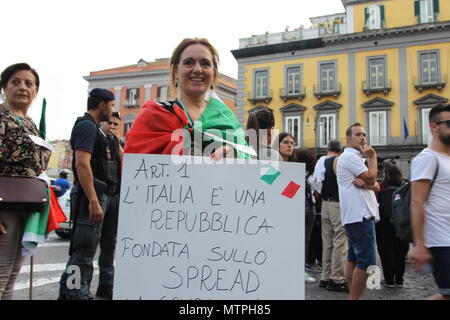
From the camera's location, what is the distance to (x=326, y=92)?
85.6 feet

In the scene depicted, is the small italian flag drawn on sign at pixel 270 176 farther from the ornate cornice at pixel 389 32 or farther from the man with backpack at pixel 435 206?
the ornate cornice at pixel 389 32

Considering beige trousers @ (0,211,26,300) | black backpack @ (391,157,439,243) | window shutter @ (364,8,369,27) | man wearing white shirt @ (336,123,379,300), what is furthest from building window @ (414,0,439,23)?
beige trousers @ (0,211,26,300)

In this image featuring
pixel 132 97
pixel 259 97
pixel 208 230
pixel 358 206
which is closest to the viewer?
pixel 208 230

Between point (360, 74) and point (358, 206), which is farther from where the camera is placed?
point (360, 74)

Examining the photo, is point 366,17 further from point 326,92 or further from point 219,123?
point 219,123

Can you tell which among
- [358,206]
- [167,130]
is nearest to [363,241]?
[358,206]

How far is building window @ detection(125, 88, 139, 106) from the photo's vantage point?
118ft

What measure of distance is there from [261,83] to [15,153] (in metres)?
26.8

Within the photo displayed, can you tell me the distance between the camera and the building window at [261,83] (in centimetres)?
2811

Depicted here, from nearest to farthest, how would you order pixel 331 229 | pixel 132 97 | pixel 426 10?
pixel 331 229 → pixel 426 10 → pixel 132 97

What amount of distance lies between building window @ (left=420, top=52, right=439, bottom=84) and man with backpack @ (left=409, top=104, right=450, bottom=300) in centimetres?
2468

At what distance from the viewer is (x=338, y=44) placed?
26125 mm

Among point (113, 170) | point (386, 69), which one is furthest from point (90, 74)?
point (113, 170)
